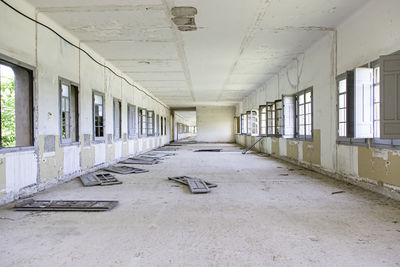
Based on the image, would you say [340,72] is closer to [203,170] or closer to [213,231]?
[203,170]

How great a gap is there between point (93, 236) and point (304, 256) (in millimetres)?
1998

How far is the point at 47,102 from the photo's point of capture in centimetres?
497

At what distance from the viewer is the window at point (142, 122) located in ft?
41.9

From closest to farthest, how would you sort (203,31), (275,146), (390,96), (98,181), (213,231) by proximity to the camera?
(213,231) < (390,96) < (98,181) < (203,31) < (275,146)

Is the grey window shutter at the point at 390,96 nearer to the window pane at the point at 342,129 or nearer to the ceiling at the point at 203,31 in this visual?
the ceiling at the point at 203,31

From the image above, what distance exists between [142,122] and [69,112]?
727cm

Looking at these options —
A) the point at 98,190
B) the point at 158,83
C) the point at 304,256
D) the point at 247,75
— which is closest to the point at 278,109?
the point at 247,75

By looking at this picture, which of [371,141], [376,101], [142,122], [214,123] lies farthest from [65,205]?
[214,123]

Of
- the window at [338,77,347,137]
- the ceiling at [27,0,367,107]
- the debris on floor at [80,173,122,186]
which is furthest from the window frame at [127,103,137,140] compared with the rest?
the window at [338,77,347,137]

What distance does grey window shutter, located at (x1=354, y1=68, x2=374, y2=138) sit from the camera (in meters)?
4.61

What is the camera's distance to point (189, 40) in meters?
6.37

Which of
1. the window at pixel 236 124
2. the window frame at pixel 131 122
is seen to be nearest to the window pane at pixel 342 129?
the window frame at pixel 131 122

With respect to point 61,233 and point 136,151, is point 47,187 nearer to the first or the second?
point 61,233

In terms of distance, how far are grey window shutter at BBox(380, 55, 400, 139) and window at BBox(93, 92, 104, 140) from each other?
6.41 m
